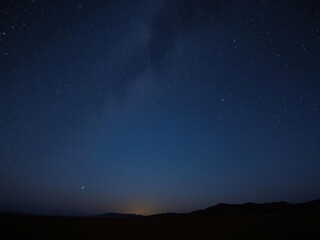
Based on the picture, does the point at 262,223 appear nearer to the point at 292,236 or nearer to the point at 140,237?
the point at 292,236

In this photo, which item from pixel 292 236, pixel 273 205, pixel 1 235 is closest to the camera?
pixel 1 235

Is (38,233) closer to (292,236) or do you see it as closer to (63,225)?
(63,225)

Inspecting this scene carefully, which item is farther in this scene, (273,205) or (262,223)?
(273,205)

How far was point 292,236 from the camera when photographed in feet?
31.4

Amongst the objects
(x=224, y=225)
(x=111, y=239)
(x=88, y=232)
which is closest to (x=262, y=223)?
(x=224, y=225)

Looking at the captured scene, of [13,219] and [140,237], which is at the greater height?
[13,219]

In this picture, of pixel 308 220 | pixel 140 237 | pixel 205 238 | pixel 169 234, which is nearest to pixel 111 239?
pixel 140 237

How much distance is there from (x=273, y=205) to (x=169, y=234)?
234 ft

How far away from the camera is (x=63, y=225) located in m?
11.1

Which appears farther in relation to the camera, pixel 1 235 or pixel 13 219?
pixel 13 219

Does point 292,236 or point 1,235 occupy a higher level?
point 1,235

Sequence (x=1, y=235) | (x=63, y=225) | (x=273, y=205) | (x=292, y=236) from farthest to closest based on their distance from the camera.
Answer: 1. (x=273, y=205)
2. (x=63, y=225)
3. (x=292, y=236)
4. (x=1, y=235)

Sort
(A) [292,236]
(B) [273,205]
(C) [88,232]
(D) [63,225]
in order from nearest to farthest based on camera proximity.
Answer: (A) [292,236] → (C) [88,232] → (D) [63,225] → (B) [273,205]

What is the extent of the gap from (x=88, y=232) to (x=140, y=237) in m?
1.97
